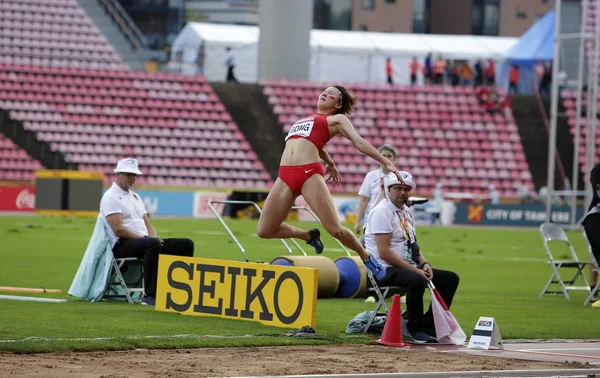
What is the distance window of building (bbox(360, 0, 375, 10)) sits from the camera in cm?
8288

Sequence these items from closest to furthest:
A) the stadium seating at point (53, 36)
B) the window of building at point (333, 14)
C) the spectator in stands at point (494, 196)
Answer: the spectator in stands at point (494, 196), the stadium seating at point (53, 36), the window of building at point (333, 14)

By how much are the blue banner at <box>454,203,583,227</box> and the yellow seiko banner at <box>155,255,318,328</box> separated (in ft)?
105

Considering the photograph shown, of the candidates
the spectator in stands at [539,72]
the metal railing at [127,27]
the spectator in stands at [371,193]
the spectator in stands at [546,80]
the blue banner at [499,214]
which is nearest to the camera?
the spectator in stands at [371,193]

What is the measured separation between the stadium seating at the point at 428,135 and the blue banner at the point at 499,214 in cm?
322

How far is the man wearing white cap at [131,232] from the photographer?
13.5 meters

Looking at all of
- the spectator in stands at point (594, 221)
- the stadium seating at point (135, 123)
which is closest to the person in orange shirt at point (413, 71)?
the stadium seating at point (135, 123)

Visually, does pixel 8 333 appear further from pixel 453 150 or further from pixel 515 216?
pixel 453 150

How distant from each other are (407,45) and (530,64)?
261 inches

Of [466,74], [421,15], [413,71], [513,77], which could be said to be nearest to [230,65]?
[413,71]

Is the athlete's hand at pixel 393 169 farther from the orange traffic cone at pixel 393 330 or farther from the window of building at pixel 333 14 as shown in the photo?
the window of building at pixel 333 14

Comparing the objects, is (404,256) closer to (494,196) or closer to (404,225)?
(404,225)

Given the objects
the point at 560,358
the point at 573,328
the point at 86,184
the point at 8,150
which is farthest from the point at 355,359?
the point at 8,150

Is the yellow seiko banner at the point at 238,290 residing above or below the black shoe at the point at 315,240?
below

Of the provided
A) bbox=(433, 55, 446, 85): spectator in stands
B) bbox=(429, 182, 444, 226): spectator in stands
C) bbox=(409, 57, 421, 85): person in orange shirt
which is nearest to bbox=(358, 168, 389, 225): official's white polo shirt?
bbox=(429, 182, 444, 226): spectator in stands
